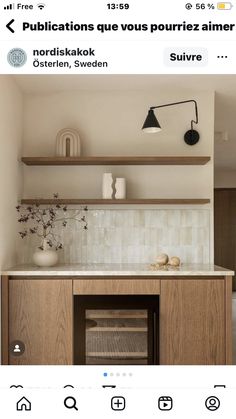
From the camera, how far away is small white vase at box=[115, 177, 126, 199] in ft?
8.41

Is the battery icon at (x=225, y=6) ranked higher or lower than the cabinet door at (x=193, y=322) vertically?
higher

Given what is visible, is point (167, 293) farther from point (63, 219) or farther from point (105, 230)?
point (63, 219)

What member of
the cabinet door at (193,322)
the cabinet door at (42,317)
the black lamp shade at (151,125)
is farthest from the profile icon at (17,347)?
the black lamp shade at (151,125)

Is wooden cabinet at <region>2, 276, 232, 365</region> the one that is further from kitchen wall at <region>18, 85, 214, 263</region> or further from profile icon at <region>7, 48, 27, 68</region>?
profile icon at <region>7, 48, 27, 68</region>

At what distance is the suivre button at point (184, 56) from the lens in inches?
13.8

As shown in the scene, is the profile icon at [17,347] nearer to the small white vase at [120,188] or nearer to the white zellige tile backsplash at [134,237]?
the white zellige tile backsplash at [134,237]

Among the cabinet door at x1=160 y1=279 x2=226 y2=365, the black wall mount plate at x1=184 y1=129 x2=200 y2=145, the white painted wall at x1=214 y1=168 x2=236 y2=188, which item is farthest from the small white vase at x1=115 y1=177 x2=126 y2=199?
the white painted wall at x1=214 y1=168 x2=236 y2=188

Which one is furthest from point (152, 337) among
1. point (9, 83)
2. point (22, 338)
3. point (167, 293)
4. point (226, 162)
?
point (226, 162)

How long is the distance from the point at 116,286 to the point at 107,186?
675 millimetres
